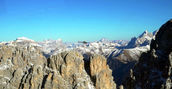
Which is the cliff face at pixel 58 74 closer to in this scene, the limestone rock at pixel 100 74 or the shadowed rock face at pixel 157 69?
the limestone rock at pixel 100 74

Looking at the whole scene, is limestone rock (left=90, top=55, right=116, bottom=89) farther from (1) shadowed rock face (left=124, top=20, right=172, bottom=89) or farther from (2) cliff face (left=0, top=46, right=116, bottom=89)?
(1) shadowed rock face (left=124, top=20, right=172, bottom=89)

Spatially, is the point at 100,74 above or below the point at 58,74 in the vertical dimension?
below

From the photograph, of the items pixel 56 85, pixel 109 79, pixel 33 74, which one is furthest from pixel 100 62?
pixel 33 74

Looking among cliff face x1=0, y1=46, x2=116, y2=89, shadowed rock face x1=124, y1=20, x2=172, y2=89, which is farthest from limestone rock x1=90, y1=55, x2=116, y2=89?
shadowed rock face x1=124, y1=20, x2=172, y2=89

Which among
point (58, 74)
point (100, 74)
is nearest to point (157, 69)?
point (58, 74)

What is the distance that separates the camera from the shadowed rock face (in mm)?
21041

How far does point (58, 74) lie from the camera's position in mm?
79188

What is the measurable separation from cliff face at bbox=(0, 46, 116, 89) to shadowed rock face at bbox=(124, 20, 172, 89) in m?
51.1

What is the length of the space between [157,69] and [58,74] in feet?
205

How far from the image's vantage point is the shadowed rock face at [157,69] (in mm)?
21041

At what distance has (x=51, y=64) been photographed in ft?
279

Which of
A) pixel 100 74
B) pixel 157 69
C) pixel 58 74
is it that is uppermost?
pixel 157 69

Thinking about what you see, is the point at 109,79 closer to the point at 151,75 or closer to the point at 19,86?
the point at 19,86

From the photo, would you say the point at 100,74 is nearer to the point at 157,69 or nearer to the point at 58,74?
the point at 58,74
